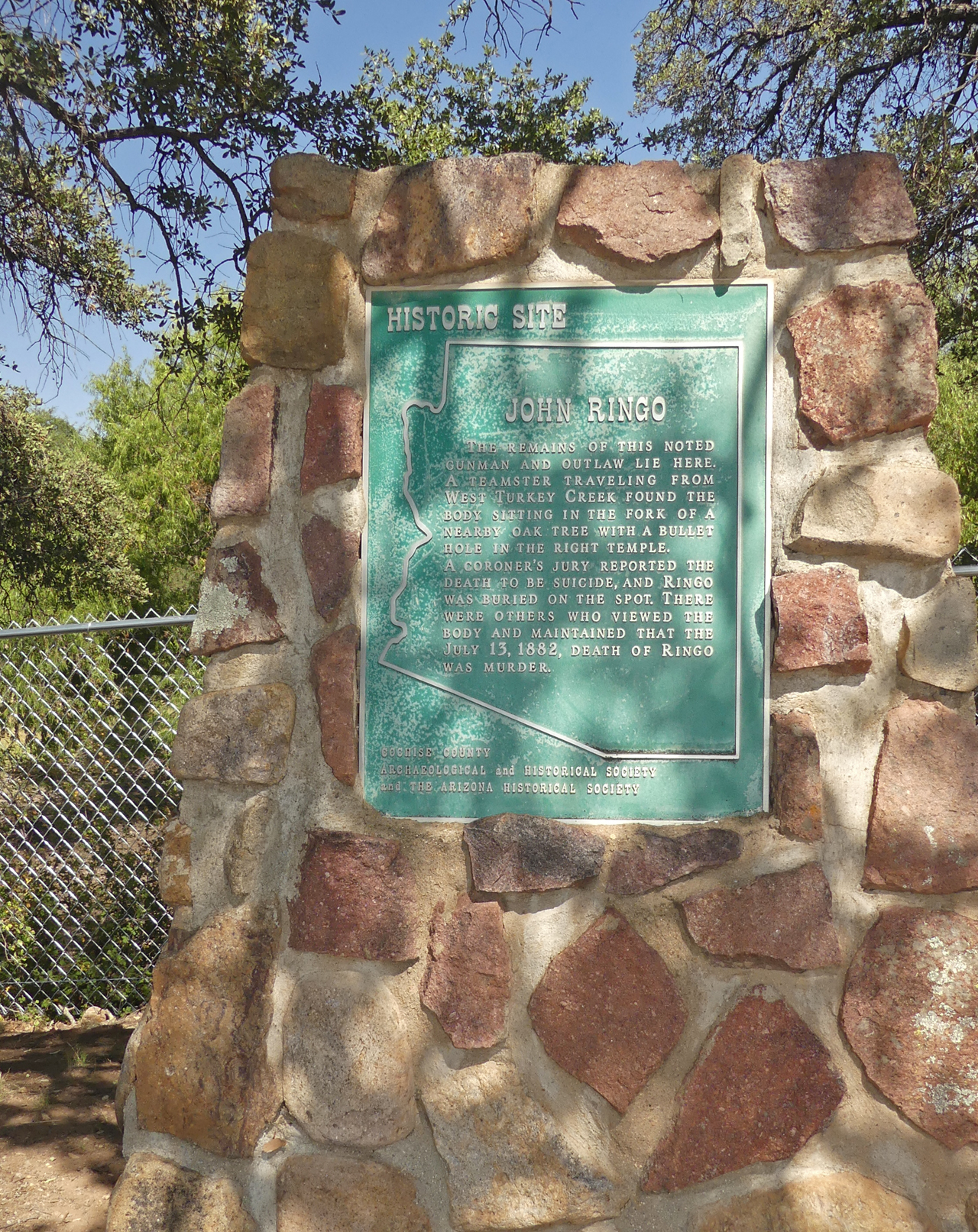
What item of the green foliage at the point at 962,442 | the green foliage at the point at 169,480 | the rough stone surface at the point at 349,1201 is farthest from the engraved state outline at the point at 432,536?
the green foliage at the point at 169,480

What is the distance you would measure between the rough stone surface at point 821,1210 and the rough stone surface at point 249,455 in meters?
1.80

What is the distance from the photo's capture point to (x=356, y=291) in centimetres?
231

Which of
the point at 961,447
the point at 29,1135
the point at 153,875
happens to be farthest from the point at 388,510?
the point at 961,447

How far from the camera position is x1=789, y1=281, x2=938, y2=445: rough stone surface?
2.16m

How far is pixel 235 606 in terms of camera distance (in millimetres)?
2281

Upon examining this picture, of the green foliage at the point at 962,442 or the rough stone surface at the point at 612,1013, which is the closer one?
the rough stone surface at the point at 612,1013

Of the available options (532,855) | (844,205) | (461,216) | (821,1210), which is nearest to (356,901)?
(532,855)

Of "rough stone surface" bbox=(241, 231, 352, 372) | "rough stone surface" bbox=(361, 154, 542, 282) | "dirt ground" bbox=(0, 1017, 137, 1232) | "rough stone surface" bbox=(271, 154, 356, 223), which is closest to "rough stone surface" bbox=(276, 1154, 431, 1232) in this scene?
"dirt ground" bbox=(0, 1017, 137, 1232)

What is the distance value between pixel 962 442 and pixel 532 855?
7429mm

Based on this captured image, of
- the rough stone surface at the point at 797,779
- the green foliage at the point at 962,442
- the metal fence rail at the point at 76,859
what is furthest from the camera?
the green foliage at the point at 962,442

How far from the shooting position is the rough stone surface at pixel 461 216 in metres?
2.24

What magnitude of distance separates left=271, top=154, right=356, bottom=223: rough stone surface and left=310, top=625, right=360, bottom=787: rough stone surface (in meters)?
0.97

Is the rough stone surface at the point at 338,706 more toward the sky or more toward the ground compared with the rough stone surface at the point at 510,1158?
more toward the sky

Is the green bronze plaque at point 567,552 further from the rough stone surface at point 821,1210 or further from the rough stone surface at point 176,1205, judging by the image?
the rough stone surface at point 176,1205
